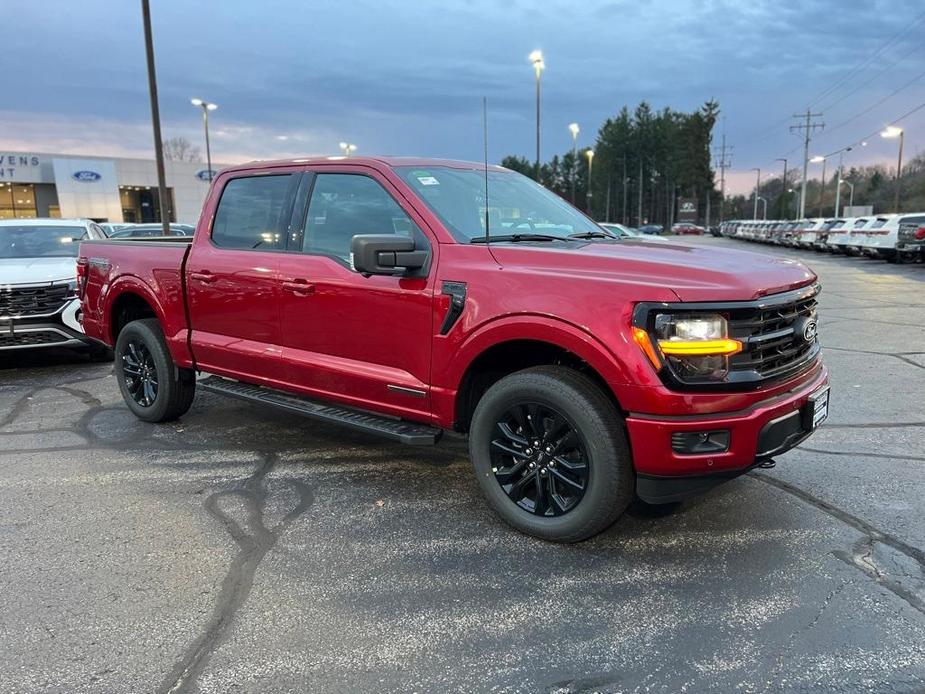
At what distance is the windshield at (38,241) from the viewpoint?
898 centimetres

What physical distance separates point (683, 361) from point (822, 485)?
1872mm

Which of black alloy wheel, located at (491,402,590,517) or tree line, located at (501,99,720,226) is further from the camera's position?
tree line, located at (501,99,720,226)

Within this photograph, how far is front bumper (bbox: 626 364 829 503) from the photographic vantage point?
309 centimetres

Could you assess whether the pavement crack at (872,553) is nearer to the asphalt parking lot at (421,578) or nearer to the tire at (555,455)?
the asphalt parking lot at (421,578)

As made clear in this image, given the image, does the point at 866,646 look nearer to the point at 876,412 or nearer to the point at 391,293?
the point at 391,293

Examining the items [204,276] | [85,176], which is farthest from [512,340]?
[85,176]

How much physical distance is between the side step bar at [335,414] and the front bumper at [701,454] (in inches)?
47.4

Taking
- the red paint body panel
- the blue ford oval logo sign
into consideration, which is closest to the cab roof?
the red paint body panel

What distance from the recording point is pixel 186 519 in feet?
13.0

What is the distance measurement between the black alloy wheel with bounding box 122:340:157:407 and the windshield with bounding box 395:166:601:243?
291 centimetres

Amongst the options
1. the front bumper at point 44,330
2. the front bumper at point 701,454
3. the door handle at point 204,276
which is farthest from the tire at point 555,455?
the front bumper at point 44,330

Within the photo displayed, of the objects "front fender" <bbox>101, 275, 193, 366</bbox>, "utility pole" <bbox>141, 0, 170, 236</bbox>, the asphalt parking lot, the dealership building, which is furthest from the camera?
the dealership building

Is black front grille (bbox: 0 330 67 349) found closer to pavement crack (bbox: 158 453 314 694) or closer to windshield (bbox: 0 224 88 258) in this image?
windshield (bbox: 0 224 88 258)

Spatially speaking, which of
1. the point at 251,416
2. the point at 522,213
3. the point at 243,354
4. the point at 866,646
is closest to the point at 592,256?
the point at 522,213
